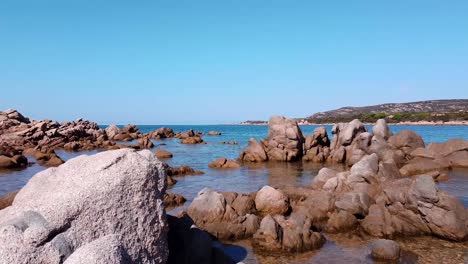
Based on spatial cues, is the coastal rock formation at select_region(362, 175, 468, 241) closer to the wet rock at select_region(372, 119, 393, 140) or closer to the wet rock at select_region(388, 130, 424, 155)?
the wet rock at select_region(388, 130, 424, 155)

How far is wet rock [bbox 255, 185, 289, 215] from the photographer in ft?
61.6

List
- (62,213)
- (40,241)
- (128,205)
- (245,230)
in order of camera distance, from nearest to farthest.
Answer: (40,241) → (62,213) → (128,205) → (245,230)

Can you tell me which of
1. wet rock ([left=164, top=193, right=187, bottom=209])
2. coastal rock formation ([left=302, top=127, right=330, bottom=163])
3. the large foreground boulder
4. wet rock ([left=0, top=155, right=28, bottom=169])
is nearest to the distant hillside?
coastal rock formation ([left=302, top=127, right=330, bottom=163])

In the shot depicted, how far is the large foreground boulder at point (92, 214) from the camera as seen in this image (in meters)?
6.84

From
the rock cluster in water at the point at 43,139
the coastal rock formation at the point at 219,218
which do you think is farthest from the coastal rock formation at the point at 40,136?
the coastal rock formation at the point at 219,218

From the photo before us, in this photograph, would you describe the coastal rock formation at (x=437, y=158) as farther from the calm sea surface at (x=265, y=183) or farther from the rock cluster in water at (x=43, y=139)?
the rock cluster in water at (x=43, y=139)

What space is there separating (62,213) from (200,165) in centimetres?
3263

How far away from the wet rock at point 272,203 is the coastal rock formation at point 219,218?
103 inches

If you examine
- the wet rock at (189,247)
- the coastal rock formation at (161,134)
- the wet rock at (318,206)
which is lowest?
the coastal rock formation at (161,134)

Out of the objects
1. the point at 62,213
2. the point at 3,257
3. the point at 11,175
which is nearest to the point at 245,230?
the point at 62,213

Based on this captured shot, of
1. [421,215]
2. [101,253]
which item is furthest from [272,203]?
[101,253]

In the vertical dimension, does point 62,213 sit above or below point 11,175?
above

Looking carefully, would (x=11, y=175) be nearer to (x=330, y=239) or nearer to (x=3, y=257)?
(x=330, y=239)

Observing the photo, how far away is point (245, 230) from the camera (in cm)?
1514
